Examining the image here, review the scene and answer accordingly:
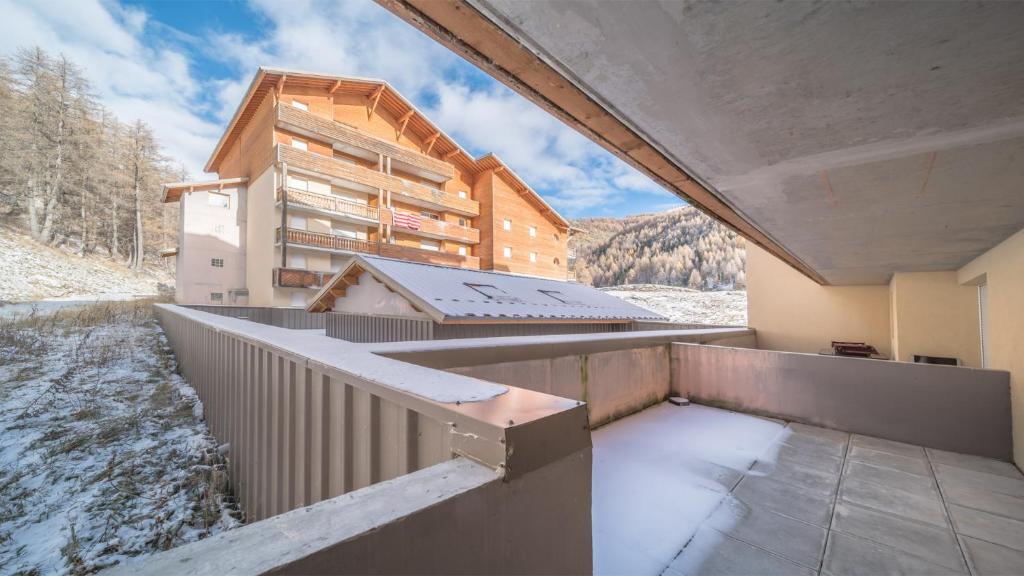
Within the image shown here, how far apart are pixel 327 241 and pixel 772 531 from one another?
20942 mm

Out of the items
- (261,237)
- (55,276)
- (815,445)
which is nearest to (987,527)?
(815,445)

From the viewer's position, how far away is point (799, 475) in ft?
13.3

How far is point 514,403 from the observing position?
5.17 feet

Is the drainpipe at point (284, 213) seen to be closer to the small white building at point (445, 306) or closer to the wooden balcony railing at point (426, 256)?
the wooden balcony railing at point (426, 256)

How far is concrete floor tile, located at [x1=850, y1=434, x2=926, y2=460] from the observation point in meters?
4.65

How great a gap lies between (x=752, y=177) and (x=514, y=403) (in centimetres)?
267

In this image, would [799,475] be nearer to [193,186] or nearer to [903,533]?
[903,533]

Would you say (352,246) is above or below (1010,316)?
above

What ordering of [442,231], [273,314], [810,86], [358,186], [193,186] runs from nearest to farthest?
[810,86] → [273,314] → [193,186] → [358,186] → [442,231]

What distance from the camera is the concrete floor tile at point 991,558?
260 centimetres

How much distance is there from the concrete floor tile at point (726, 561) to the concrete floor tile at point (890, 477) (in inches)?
87.1

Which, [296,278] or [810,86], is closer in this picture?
[810,86]

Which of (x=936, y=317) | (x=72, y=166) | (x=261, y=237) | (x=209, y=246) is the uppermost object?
(x=72, y=166)

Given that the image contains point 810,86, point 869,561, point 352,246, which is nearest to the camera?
point 810,86
